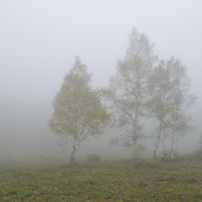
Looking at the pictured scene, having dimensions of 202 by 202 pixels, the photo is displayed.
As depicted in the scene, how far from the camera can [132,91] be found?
74.6 ft

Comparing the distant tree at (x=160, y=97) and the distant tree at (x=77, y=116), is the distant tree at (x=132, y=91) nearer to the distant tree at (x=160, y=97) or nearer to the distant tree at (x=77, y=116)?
the distant tree at (x=160, y=97)

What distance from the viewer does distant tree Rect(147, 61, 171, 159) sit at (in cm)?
2130

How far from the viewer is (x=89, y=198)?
7.90 metres

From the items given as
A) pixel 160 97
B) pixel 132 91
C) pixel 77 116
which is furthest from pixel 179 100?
pixel 77 116

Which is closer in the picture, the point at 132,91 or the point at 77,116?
the point at 77,116

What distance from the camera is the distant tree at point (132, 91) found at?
21969mm

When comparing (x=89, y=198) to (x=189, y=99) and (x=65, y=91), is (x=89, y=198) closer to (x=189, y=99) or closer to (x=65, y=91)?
(x=65, y=91)

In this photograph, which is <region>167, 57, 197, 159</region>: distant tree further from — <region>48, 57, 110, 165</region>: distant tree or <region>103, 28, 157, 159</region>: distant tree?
<region>48, 57, 110, 165</region>: distant tree

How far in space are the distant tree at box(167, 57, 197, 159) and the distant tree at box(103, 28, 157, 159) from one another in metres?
3.63

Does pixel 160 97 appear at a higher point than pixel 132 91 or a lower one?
lower

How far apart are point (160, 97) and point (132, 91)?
401 centimetres

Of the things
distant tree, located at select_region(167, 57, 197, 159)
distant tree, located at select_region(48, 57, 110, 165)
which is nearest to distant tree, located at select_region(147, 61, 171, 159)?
distant tree, located at select_region(167, 57, 197, 159)

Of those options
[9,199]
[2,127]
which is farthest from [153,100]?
[2,127]

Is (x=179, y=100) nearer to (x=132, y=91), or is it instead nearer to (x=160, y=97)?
(x=160, y=97)
